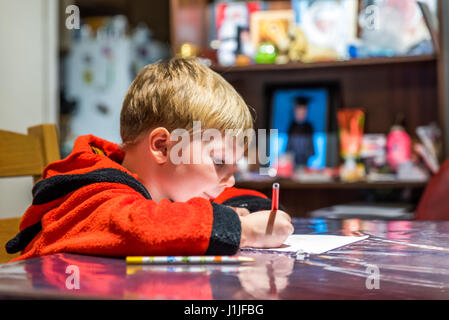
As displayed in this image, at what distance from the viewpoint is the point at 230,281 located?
0.47m

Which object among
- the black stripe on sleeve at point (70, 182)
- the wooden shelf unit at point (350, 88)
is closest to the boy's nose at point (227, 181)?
the black stripe on sleeve at point (70, 182)

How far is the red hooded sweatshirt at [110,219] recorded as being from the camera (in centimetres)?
58

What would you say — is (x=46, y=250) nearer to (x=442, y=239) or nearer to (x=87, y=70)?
(x=442, y=239)

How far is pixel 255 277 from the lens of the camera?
1.60 ft

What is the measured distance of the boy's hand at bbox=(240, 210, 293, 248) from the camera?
660 millimetres

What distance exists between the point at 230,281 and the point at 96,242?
0.20 m

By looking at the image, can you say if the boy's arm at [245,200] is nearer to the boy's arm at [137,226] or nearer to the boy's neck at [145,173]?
the boy's neck at [145,173]

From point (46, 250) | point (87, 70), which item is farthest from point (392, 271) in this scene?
point (87, 70)

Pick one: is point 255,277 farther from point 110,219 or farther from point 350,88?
point 350,88

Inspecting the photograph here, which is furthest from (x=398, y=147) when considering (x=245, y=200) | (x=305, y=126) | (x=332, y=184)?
(x=245, y=200)

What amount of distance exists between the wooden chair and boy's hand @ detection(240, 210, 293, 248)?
51cm

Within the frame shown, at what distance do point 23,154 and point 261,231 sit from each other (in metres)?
0.62

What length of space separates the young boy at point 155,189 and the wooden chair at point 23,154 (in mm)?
265

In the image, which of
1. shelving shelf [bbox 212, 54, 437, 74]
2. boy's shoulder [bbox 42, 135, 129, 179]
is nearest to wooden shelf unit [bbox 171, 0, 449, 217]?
shelving shelf [bbox 212, 54, 437, 74]
